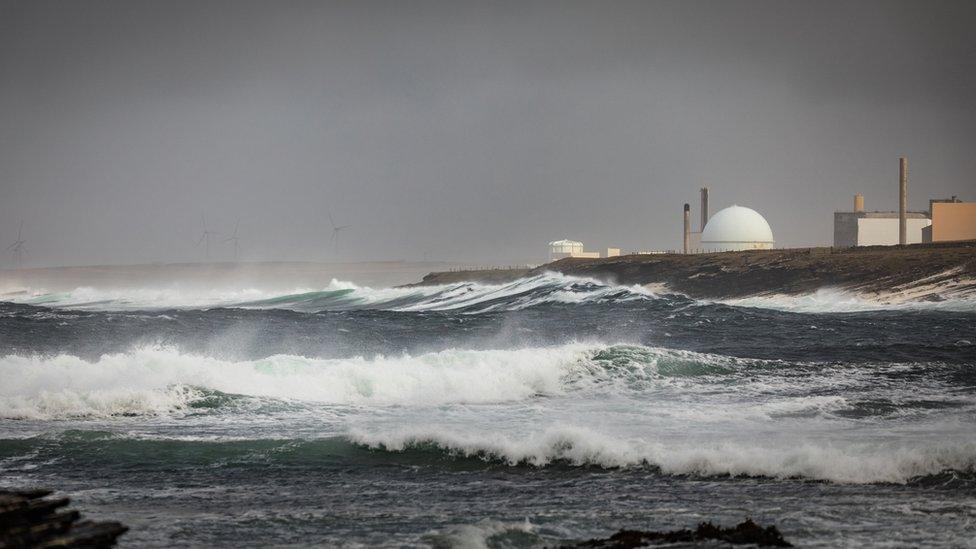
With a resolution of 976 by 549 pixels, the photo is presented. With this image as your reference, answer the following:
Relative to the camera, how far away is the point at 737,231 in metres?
90.2

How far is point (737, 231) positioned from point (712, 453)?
80.9 meters

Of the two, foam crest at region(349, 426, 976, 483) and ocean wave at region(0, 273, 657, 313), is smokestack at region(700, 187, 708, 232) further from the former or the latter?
foam crest at region(349, 426, 976, 483)

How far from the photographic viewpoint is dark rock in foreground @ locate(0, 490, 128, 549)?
5952 millimetres

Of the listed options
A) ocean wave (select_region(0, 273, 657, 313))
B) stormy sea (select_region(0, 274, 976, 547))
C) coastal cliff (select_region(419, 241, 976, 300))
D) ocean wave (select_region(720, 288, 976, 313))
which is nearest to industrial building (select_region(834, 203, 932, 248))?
coastal cliff (select_region(419, 241, 976, 300))

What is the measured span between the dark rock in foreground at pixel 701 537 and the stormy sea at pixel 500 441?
1.58ft

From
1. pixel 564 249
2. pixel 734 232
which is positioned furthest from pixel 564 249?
pixel 734 232

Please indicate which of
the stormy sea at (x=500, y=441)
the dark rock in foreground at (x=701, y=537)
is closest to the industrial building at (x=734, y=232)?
the stormy sea at (x=500, y=441)

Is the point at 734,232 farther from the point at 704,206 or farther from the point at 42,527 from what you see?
the point at 42,527

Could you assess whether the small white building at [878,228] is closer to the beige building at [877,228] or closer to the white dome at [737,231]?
the beige building at [877,228]

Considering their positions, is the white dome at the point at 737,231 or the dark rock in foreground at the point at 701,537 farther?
the white dome at the point at 737,231

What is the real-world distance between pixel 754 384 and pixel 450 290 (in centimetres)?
5992

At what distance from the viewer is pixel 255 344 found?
31.4 m

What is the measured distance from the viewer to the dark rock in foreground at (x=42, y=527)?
5.95m

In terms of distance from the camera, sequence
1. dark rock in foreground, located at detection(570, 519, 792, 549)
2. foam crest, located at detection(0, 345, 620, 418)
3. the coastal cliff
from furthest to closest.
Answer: the coastal cliff < foam crest, located at detection(0, 345, 620, 418) < dark rock in foreground, located at detection(570, 519, 792, 549)
